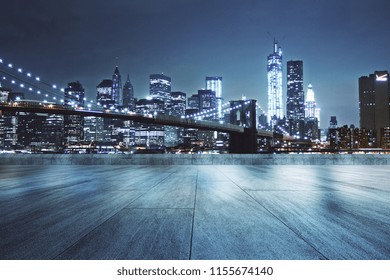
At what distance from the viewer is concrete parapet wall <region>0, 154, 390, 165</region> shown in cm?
1577

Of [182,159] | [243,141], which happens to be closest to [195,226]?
[182,159]

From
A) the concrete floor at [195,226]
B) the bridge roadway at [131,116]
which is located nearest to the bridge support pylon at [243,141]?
the bridge roadway at [131,116]

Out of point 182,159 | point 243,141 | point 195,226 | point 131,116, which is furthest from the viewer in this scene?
point 243,141

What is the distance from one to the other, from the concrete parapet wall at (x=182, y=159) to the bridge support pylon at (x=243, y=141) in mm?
38688

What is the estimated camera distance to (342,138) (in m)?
169

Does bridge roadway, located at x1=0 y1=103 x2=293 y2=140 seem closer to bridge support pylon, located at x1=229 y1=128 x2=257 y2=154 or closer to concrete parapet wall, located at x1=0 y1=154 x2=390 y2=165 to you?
bridge support pylon, located at x1=229 y1=128 x2=257 y2=154

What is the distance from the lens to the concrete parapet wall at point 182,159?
51.7ft

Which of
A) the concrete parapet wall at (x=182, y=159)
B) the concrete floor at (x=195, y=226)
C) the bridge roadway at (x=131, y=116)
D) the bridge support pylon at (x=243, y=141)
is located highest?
the bridge roadway at (x=131, y=116)

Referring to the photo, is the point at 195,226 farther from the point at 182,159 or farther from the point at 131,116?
the point at 131,116

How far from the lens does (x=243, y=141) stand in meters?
58.4

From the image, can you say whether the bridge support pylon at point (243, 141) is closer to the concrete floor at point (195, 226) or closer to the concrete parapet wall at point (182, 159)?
the concrete parapet wall at point (182, 159)

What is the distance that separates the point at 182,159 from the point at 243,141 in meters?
43.6
